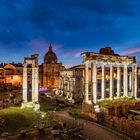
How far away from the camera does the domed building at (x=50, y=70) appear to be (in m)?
92.2

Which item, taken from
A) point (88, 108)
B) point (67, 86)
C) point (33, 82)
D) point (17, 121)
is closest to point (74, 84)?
point (67, 86)

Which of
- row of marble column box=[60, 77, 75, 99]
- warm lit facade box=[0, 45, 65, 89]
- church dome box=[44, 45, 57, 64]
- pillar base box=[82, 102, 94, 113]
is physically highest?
church dome box=[44, 45, 57, 64]

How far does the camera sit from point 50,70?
92875mm

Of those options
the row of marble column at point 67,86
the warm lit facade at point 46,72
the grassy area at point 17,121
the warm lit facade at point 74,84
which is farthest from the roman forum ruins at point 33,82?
the warm lit facade at point 46,72

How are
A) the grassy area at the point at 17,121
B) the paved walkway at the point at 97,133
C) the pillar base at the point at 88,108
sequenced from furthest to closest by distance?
the pillar base at the point at 88,108 < the grassy area at the point at 17,121 < the paved walkway at the point at 97,133

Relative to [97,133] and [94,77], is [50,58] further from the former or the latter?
[97,133]

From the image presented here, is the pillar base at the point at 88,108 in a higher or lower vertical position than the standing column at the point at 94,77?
lower

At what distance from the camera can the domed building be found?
9219 cm

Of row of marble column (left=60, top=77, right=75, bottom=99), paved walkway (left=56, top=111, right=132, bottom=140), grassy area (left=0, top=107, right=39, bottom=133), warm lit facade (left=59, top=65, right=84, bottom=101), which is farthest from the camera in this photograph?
row of marble column (left=60, top=77, right=75, bottom=99)

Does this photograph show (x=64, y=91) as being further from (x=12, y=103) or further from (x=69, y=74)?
(x=12, y=103)

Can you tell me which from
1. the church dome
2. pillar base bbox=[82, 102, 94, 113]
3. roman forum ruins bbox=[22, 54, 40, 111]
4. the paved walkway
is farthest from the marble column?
the church dome

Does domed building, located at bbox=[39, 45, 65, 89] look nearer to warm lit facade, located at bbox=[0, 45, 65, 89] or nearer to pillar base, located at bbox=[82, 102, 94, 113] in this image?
warm lit facade, located at bbox=[0, 45, 65, 89]

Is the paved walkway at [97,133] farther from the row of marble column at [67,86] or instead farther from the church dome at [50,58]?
the church dome at [50,58]

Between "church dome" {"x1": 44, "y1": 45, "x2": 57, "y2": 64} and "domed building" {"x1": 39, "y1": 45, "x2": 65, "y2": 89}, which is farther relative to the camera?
"church dome" {"x1": 44, "y1": 45, "x2": 57, "y2": 64}
